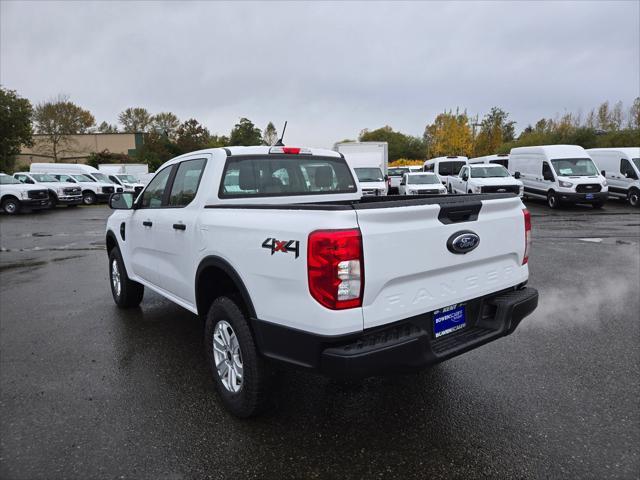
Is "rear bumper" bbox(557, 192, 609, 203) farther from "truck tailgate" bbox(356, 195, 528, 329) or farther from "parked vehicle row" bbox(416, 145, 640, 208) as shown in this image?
"truck tailgate" bbox(356, 195, 528, 329)

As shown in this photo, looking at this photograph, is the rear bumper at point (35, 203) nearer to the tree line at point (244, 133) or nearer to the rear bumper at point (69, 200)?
the rear bumper at point (69, 200)

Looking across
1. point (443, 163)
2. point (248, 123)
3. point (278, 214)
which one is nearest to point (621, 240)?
point (278, 214)

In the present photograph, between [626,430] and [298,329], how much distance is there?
7.23 ft

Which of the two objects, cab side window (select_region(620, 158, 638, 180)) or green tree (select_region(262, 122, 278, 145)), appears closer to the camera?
cab side window (select_region(620, 158, 638, 180))

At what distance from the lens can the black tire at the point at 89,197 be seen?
27.2 m

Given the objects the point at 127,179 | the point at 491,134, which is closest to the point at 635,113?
the point at 491,134

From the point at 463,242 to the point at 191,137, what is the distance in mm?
72467

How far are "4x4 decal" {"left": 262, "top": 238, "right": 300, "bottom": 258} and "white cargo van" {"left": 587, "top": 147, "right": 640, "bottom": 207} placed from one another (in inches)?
801

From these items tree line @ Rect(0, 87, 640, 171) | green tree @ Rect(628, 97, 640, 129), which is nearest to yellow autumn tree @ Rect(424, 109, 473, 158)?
tree line @ Rect(0, 87, 640, 171)

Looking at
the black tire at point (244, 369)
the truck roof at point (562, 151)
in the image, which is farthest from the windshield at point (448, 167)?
the black tire at point (244, 369)

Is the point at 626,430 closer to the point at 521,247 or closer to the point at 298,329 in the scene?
the point at 521,247

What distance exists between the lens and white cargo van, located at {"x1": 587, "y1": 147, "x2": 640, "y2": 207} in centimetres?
1861

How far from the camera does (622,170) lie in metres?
19.2

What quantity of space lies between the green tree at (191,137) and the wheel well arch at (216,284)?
224 feet
